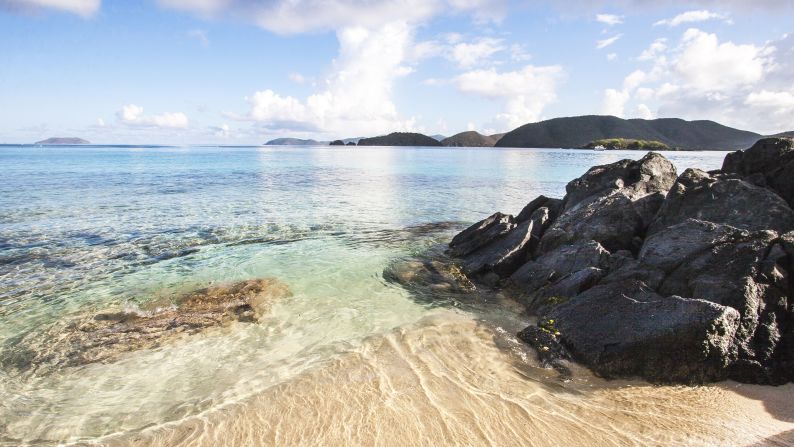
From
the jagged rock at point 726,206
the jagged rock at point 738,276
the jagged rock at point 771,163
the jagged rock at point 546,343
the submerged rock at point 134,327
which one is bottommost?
the submerged rock at point 134,327

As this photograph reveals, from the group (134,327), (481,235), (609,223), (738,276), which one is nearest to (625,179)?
(609,223)

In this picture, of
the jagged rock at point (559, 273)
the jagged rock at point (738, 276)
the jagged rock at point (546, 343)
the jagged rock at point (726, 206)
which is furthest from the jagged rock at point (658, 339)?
the jagged rock at point (726, 206)

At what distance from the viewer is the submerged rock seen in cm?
905

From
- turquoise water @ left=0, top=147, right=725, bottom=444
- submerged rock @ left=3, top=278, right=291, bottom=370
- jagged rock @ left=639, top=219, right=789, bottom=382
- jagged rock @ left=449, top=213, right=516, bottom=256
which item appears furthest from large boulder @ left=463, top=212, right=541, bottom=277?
submerged rock @ left=3, top=278, right=291, bottom=370

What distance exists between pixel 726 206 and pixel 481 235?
820cm

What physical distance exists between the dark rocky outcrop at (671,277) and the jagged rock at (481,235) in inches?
11.6

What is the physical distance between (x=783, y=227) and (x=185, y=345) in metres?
15.4

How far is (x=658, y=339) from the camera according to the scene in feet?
26.1

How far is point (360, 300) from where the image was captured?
12438 millimetres

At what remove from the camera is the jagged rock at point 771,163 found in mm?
13750

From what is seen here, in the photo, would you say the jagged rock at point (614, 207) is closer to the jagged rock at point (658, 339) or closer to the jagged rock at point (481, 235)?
the jagged rock at point (481, 235)

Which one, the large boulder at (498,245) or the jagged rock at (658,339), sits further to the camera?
the large boulder at (498,245)

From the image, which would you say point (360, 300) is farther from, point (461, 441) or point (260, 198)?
point (260, 198)

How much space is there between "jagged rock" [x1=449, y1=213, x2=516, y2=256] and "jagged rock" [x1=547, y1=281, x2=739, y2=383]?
26.8ft
